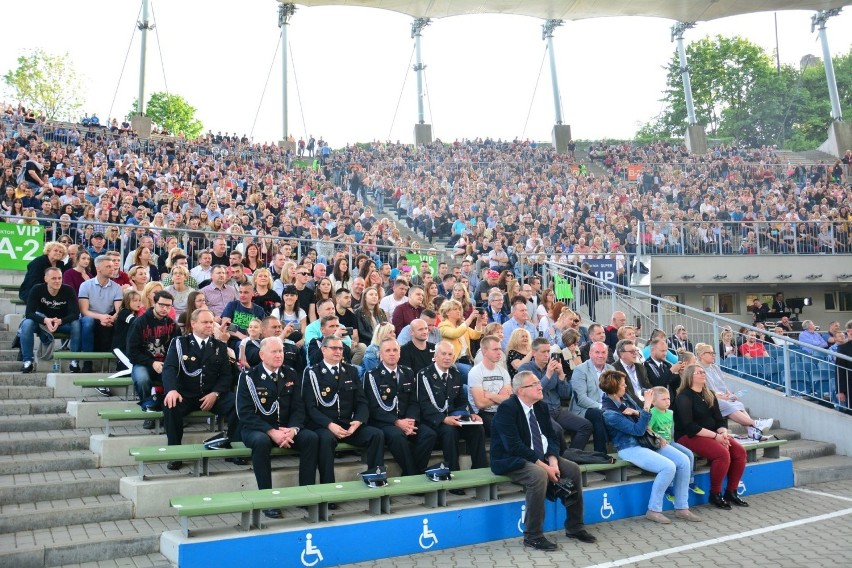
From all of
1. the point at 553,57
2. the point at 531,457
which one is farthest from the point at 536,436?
the point at 553,57

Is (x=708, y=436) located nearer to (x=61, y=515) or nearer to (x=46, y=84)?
(x=61, y=515)

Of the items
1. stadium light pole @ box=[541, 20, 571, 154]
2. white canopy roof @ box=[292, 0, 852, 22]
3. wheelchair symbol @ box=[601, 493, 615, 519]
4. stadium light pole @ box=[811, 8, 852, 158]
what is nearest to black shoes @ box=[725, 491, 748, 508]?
wheelchair symbol @ box=[601, 493, 615, 519]

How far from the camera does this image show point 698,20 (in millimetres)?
33438

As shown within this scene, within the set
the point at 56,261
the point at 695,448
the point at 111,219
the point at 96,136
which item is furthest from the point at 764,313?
the point at 96,136

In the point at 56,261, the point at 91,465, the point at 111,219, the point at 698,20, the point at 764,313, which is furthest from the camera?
the point at 698,20

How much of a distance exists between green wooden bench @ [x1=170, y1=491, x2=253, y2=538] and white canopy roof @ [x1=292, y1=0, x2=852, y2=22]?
1086 inches

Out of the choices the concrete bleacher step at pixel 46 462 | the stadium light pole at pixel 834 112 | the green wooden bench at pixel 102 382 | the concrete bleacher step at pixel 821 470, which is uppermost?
the stadium light pole at pixel 834 112

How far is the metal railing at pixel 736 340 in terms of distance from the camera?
35.6ft

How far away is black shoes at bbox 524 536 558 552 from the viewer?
250 inches

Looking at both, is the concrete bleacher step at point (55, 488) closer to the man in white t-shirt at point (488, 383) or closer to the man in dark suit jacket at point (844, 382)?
the man in white t-shirt at point (488, 383)

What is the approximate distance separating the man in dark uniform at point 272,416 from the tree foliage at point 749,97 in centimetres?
5844

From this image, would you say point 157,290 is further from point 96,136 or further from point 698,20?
point 698,20

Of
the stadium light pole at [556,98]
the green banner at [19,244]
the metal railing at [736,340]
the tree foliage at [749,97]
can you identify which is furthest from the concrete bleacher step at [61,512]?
the tree foliage at [749,97]

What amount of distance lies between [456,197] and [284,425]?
17.6 m
